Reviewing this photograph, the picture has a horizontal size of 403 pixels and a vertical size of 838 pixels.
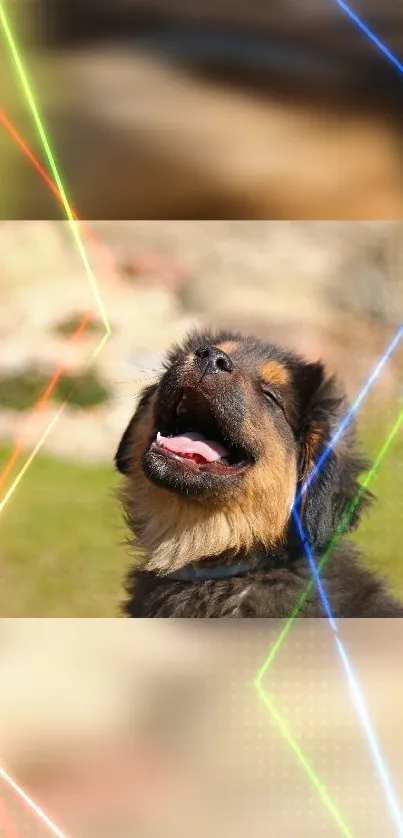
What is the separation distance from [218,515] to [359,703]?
798 mm

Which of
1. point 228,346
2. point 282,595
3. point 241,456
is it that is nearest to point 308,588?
point 282,595

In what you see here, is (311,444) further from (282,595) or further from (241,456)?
(282,595)

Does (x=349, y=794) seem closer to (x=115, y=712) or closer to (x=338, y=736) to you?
(x=338, y=736)

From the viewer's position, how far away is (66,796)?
209 cm

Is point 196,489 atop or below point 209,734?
atop

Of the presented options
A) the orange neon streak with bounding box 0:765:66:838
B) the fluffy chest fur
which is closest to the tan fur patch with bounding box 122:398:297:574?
the fluffy chest fur

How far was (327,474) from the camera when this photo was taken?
2.75 meters

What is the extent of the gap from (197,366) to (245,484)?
457 mm

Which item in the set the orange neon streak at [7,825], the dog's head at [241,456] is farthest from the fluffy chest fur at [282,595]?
the orange neon streak at [7,825]

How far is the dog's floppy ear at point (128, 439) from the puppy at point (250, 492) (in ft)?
0.47

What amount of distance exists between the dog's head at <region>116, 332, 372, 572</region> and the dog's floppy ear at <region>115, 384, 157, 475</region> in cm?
13

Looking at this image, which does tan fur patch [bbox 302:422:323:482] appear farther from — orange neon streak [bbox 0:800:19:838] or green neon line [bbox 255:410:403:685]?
orange neon streak [bbox 0:800:19:838]

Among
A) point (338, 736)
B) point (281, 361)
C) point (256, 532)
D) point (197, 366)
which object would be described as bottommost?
point (338, 736)

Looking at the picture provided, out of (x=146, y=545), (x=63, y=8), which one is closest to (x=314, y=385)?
(x=146, y=545)
